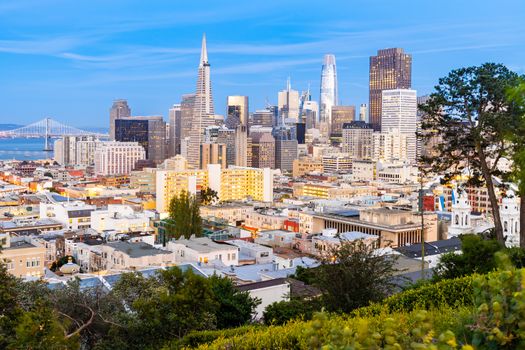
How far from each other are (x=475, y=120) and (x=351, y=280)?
445cm

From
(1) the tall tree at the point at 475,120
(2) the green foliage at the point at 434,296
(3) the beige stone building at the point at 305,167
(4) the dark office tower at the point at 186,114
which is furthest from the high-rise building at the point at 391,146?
(2) the green foliage at the point at 434,296

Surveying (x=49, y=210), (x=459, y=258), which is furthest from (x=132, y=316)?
(x=49, y=210)

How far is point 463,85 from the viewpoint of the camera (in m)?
10.9

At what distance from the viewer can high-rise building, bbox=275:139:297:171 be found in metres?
99.6

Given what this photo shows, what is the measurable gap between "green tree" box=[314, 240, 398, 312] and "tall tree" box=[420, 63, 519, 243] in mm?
3311

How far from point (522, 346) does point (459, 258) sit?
8.34 m

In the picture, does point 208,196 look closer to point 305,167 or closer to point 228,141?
point 228,141

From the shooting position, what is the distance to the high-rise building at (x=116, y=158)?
322 ft

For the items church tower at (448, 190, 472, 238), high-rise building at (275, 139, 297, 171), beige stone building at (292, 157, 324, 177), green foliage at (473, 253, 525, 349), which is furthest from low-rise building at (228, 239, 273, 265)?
high-rise building at (275, 139, 297, 171)

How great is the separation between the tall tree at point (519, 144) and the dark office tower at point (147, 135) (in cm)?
11484

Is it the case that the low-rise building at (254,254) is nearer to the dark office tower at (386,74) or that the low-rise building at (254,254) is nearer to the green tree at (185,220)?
the green tree at (185,220)

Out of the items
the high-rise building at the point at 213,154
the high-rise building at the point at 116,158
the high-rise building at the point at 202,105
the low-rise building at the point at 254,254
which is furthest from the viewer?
the high-rise building at the point at 202,105

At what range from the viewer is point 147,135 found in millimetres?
128875

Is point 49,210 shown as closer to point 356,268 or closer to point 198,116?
point 356,268
